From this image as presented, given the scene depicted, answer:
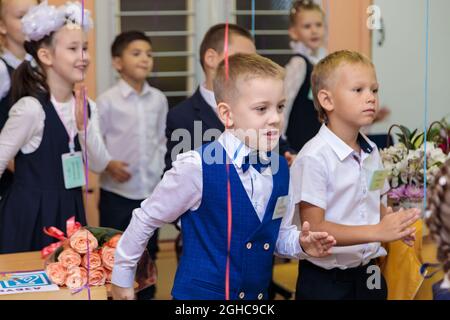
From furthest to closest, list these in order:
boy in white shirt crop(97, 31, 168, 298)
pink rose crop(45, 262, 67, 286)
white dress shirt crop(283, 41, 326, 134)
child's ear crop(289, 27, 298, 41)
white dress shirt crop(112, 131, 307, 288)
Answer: boy in white shirt crop(97, 31, 168, 298)
child's ear crop(289, 27, 298, 41)
white dress shirt crop(283, 41, 326, 134)
pink rose crop(45, 262, 67, 286)
white dress shirt crop(112, 131, 307, 288)

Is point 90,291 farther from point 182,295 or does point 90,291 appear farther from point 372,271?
point 372,271

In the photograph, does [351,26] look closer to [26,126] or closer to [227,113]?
[227,113]

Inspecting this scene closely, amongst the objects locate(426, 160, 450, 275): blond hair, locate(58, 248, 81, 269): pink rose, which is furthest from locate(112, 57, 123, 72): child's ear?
locate(426, 160, 450, 275): blond hair

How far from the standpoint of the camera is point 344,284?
229 centimetres

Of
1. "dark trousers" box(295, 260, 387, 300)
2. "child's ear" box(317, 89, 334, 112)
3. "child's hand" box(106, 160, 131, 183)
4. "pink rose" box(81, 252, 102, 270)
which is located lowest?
"dark trousers" box(295, 260, 387, 300)

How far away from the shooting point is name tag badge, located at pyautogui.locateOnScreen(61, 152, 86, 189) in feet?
9.00

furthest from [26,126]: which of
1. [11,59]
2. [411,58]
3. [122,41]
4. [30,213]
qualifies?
[411,58]

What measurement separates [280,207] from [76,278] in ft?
1.79

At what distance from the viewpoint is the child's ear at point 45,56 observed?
276cm

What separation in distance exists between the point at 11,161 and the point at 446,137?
4.53 feet

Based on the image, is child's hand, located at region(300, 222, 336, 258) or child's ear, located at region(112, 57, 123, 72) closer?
child's hand, located at region(300, 222, 336, 258)

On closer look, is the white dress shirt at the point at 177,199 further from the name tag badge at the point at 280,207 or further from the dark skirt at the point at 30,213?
the dark skirt at the point at 30,213

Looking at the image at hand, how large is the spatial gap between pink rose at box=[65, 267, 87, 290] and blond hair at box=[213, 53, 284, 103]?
558mm

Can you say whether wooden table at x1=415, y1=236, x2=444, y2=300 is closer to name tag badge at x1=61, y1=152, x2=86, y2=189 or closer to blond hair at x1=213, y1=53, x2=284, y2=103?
blond hair at x1=213, y1=53, x2=284, y2=103
